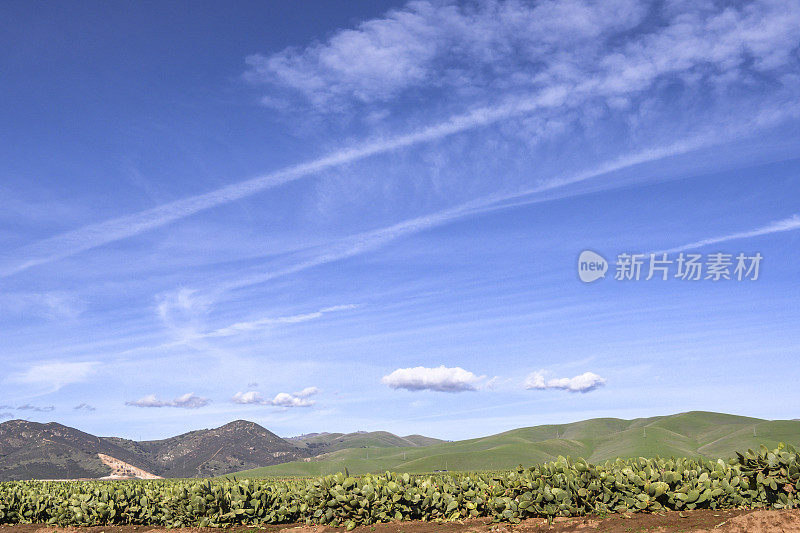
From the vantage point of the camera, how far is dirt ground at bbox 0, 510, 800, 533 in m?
13.8

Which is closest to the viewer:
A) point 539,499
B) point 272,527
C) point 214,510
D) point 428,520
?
point 539,499

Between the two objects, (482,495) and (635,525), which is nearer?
(635,525)

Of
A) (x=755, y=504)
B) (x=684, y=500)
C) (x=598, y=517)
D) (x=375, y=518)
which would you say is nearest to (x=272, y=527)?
(x=375, y=518)

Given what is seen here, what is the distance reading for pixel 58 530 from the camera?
24797mm

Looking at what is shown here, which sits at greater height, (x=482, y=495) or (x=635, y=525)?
(x=482, y=495)

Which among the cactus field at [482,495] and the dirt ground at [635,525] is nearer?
the dirt ground at [635,525]

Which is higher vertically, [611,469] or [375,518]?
[611,469]

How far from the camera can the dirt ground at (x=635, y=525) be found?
13805 millimetres

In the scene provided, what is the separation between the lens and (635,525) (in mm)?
15039

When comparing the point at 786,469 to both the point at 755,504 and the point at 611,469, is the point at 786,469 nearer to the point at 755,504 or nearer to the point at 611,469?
the point at 755,504

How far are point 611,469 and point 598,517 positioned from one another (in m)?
1.77

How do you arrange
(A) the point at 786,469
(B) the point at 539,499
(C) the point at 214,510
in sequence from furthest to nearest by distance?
(C) the point at 214,510
(B) the point at 539,499
(A) the point at 786,469

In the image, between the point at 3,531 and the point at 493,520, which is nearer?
the point at 493,520

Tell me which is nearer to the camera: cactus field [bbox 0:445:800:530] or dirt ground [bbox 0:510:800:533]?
dirt ground [bbox 0:510:800:533]
